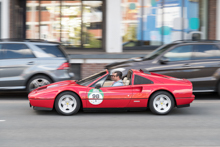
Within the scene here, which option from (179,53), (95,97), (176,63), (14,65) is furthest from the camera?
(179,53)

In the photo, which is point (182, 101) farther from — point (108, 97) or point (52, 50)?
point (52, 50)

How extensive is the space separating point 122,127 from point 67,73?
404cm

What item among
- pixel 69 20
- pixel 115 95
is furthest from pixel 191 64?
pixel 69 20

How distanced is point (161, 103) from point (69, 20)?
9384 mm

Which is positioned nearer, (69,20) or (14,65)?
(14,65)

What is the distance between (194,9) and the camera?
16.4 meters

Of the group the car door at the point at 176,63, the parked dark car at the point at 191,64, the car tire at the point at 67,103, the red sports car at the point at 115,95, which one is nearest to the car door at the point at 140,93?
the red sports car at the point at 115,95

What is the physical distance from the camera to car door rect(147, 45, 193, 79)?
10367 mm

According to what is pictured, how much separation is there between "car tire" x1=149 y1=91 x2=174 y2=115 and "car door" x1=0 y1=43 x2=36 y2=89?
404 cm

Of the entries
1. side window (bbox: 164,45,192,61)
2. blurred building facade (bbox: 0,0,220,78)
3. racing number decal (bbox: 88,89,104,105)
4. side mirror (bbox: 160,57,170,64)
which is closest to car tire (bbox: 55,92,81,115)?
racing number decal (bbox: 88,89,104,105)

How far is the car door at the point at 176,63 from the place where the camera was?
34.0 feet

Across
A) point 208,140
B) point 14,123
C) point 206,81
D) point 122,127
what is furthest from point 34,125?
point 206,81

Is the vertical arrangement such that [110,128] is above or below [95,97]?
below

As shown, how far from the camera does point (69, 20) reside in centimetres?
1634
